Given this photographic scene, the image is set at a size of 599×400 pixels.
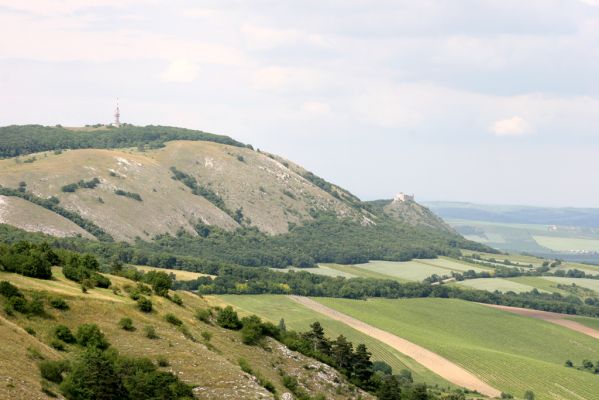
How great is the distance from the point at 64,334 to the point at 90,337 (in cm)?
225

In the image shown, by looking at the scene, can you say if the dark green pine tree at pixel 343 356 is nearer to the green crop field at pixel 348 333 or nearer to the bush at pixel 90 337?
the bush at pixel 90 337

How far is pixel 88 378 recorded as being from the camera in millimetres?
56312

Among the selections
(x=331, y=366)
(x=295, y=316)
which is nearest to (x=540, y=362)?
(x=295, y=316)

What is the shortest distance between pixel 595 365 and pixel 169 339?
13587 cm

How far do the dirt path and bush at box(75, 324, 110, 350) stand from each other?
94082mm

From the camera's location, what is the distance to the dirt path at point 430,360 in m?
150

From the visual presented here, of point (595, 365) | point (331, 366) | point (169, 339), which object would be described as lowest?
point (595, 365)

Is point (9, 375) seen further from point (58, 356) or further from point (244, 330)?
point (244, 330)

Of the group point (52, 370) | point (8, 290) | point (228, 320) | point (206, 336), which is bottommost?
point (206, 336)

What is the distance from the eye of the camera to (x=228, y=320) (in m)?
93.8

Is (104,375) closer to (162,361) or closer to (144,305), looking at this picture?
(162,361)

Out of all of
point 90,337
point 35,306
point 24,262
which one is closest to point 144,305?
point 24,262

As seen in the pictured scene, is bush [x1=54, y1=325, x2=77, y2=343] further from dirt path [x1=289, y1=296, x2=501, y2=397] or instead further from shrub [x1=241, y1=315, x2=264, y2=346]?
dirt path [x1=289, y1=296, x2=501, y2=397]

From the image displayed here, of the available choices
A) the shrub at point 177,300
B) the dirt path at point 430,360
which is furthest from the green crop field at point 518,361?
the shrub at point 177,300
